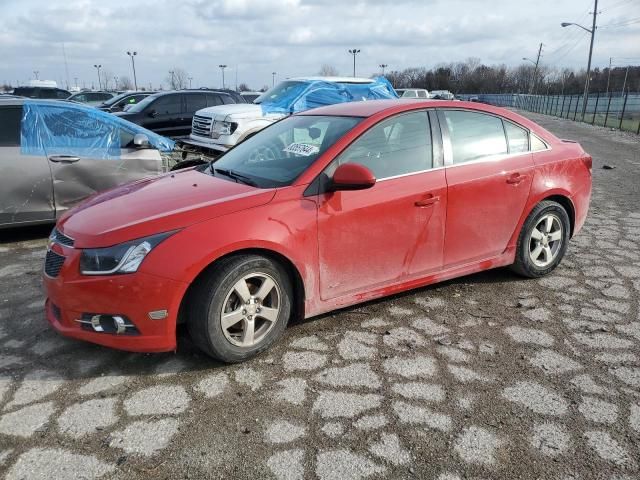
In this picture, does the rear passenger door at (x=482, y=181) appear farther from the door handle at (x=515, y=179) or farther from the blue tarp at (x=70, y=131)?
the blue tarp at (x=70, y=131)

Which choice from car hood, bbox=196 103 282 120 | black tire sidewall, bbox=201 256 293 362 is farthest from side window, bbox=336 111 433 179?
car hood, bbox=196 103 282 120

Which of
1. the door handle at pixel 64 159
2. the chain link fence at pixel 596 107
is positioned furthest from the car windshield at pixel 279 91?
the chain link fence at pixel 596 107

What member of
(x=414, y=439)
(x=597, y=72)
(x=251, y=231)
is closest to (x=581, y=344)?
(x=414, y=439)

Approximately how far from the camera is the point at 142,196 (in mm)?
3508

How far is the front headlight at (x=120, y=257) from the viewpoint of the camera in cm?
292

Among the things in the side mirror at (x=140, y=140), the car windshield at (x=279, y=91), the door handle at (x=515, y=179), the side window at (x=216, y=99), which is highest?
the car windshield at (x=279, y=91)

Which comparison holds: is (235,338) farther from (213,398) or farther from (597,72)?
(597,72)

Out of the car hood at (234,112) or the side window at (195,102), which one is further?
the side window at (195,102)

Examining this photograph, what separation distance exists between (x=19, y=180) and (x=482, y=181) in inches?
187

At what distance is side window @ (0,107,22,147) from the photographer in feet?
18.6

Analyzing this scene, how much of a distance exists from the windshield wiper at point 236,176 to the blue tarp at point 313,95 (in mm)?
7273

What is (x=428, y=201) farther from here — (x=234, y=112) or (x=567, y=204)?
(x=234, y=112)

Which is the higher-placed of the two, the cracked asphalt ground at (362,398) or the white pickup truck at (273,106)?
the white pickup truck at (273,106)

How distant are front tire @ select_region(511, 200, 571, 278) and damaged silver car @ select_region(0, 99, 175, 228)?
4493mm
